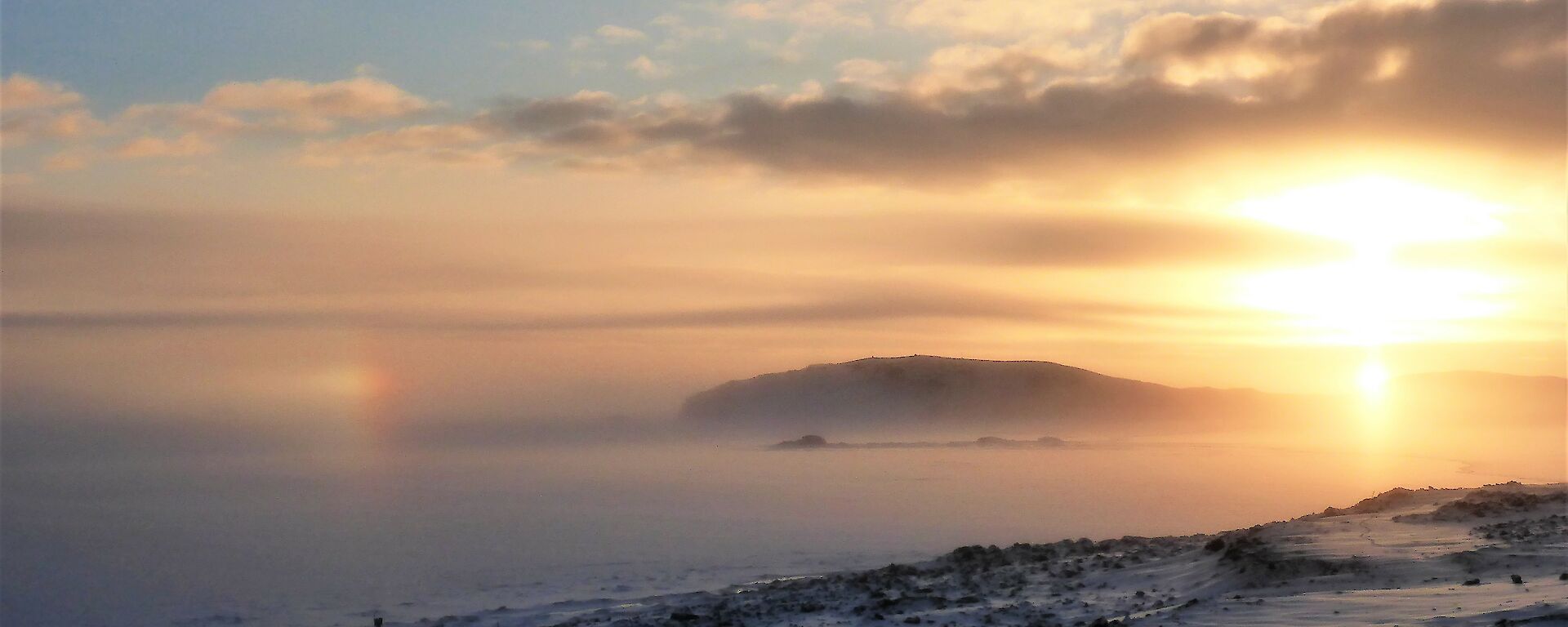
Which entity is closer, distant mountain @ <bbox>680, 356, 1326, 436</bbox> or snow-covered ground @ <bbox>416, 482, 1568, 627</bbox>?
snow-covered ground @ <bbox>416, 482, 1568, 627</bbox>

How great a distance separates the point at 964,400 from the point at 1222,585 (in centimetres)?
9185

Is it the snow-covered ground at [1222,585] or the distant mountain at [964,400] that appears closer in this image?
the snow-covered ground at [1222,585]

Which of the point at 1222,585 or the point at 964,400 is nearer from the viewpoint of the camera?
the point at 1222,585

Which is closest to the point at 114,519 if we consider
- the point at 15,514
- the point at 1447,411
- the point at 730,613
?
the point at 15,514

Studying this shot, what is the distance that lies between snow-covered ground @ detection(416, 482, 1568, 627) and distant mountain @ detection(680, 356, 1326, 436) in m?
78.2

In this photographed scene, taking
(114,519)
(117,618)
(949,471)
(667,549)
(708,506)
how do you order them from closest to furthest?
Result: (117,618) < (667,549) < (114,519) < (708,506) < (949,471)

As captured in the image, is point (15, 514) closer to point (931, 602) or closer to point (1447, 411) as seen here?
point (931, 602)

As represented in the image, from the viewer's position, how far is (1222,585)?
1323 centimetres

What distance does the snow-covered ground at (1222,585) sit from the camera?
10672mm

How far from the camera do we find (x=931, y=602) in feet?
42.9

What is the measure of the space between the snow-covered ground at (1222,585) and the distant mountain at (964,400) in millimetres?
78215

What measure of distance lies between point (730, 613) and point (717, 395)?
97.4 meters

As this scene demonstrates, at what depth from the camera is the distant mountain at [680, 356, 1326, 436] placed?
99.1 meters

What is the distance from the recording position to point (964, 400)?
4107 inches
